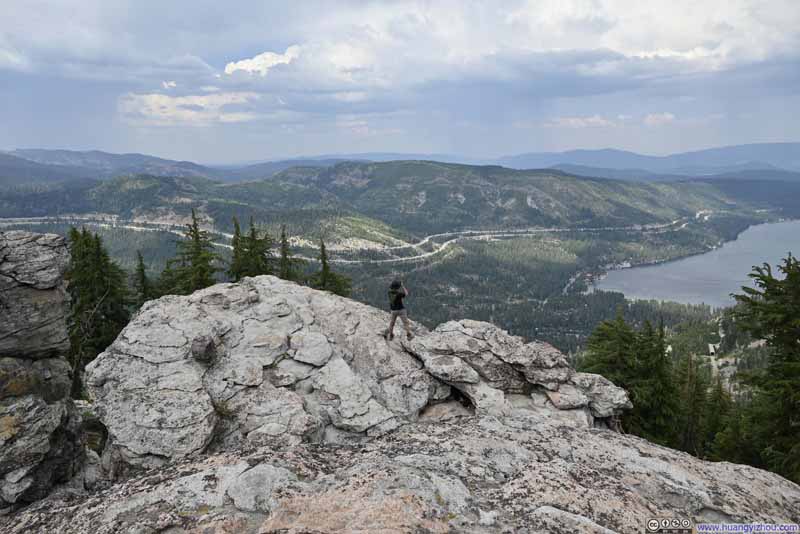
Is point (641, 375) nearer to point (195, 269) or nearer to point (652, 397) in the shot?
point (652, 397)

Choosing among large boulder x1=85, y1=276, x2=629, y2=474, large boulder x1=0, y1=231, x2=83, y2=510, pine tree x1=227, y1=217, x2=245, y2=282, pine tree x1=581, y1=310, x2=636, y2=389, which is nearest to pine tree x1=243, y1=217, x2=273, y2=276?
pine tree x1=227, y1=217, x2=245, y2=282

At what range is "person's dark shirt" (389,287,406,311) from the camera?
21.3 meters

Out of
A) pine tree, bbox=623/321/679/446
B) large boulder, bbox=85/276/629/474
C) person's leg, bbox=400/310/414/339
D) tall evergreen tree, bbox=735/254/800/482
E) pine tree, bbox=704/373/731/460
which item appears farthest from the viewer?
pine tree, bbox=704/373/731/460

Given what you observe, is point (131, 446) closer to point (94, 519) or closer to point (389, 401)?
point (94, 519)

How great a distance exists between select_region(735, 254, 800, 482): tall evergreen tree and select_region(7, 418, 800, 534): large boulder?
1229 centimetres

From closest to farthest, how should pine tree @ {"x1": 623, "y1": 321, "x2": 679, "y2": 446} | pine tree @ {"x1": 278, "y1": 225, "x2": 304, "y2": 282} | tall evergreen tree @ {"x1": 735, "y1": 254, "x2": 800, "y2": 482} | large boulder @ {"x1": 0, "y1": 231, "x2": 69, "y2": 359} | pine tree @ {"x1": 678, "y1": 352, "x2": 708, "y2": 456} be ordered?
large boulder @ {"x1": 0, "y1": 231, "x2": 69, "y2": 359}
tall evergreen tree @ {"x1": 735, "y1": 254, "x2": 800, "y2": 482}
pine tree @ {"x1": 623, "y1": 321, "x2": 679, "y2": 446}
pine tree @ {"x1": 678, "y1": 352, "x2": 708, "y2": 456}
pine tree @ {"x1": 278, "y1": 225, "x2": 304, "y2": 282}

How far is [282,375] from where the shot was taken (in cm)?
1778

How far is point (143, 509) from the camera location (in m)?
9.75

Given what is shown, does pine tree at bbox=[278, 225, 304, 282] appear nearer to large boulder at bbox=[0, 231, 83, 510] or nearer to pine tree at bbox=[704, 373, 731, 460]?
large boulder at bbox=[0, 231, 83, 510]

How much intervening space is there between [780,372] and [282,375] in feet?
86.1

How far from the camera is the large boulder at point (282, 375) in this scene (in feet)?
48.2

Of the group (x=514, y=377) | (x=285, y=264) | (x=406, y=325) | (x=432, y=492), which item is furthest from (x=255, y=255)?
(x=432, y=492)

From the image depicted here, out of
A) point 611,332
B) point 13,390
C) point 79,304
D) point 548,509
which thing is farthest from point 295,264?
point 548,509

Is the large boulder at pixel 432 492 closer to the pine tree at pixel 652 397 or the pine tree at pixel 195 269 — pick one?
the pine tree at pixel 652 397
